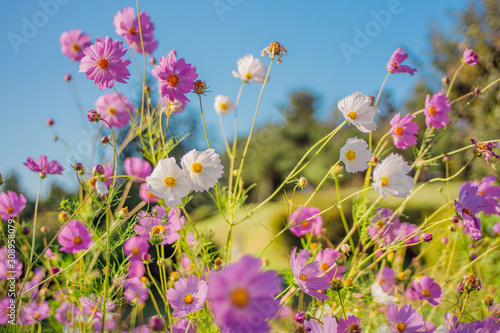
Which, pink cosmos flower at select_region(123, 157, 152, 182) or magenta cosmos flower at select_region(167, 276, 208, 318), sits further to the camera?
pink cosmos flower at select_region(123, 157, 152, 182)

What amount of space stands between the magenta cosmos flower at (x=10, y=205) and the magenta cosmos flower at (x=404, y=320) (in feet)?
2.42

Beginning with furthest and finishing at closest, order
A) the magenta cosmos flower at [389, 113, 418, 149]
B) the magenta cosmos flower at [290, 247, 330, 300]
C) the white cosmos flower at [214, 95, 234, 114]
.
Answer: the white cosmos flower at [214, 95, 234, 114] < the magenta cosmos flower at [389, 113, 418, 149] < the magenta cosmos flower at [290, 247, 330, 300]

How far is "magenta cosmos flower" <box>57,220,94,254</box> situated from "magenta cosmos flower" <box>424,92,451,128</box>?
0.78 meters

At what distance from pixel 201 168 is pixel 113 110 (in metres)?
0.48

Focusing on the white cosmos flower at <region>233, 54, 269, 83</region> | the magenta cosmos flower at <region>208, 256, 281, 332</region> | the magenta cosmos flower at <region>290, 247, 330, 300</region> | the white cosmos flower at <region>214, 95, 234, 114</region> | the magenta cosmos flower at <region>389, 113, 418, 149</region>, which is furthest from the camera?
the white cosmos flower at <region>214, 95, 234, 114</region>

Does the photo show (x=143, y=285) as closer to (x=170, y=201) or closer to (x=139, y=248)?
(x=139, y=248)

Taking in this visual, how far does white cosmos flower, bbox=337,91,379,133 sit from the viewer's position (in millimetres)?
562

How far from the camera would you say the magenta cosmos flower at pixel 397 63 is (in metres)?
0.77

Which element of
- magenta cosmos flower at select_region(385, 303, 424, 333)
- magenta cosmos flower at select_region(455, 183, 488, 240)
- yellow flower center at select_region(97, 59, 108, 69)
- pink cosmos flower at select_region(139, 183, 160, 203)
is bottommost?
magenta cosmos flower at select_region(385, 303, 424, 333)

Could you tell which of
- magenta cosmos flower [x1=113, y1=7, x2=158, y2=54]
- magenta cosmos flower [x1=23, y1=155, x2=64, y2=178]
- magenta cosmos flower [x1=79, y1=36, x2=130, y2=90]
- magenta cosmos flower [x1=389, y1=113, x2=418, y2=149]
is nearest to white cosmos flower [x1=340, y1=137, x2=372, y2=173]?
magenta cosmos flower [x1=389, y1=113, x2=418, y2=149]

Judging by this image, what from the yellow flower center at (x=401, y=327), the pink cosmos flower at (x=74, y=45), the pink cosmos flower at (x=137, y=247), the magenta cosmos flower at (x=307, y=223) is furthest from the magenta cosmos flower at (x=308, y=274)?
the pink cosmos flower at (x=74, y=45)

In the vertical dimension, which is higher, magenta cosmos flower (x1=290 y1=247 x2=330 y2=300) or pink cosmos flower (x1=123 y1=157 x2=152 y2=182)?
pink cosmos flower (x1=123 y1=157 x2=152 y2=182)

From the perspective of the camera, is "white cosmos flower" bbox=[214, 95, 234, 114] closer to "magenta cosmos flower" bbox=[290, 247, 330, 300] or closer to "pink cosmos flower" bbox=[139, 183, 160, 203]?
"pink cosmos flower" bbox=[139, 183, 160, 203]

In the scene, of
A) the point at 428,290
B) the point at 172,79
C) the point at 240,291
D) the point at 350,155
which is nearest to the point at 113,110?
the point at 172,79
